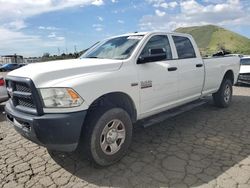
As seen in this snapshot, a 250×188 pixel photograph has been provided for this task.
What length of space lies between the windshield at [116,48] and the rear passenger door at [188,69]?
1081mm

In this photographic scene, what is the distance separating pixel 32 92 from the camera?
336 cm

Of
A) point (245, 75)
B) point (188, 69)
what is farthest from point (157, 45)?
point (245, 75)

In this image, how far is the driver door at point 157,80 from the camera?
4363 millimetres

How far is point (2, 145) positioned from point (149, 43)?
3.30 m

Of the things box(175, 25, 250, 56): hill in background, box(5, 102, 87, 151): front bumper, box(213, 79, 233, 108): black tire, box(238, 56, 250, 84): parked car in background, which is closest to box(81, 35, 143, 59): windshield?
box(5, 102, 87, 151): front bumper

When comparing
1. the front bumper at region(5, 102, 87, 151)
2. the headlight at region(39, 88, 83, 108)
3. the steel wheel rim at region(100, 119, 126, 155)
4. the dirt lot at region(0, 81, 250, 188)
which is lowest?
the dirt lot at region(0, 81, 250, 188)

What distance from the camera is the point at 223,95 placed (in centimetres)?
727

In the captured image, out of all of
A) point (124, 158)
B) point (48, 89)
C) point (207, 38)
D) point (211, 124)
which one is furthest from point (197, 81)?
point (207, 38)

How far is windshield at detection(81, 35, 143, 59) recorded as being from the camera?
4.53 metres

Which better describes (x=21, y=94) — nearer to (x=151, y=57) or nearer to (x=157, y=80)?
(x=151, y=57)

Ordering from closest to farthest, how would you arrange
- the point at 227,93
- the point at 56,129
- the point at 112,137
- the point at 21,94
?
the point at 56,129 → the point at 21,94 → the point at 112,137 → the point at 227,93

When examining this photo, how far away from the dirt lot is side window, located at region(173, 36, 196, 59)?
1560mm

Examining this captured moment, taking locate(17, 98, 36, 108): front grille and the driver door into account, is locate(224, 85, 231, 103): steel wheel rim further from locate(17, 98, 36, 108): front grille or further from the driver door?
locate(17, 98, 36, 108): front grille

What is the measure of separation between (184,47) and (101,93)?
282 cm
